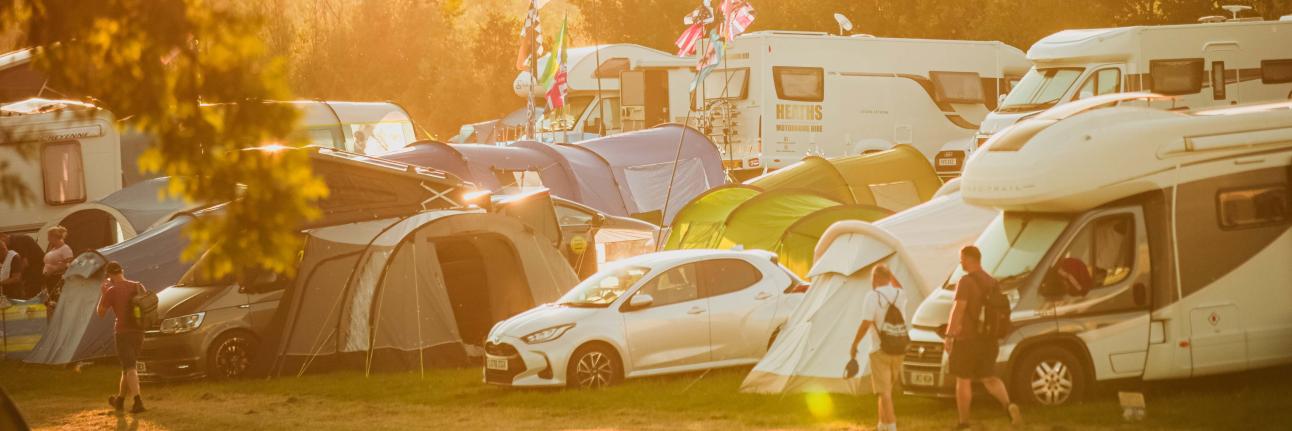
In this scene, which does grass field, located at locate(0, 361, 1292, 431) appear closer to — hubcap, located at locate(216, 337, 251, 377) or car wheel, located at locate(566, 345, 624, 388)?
car wheel, located at locate(566, 345, 624, 388)

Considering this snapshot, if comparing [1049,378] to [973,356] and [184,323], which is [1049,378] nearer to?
[973,356]

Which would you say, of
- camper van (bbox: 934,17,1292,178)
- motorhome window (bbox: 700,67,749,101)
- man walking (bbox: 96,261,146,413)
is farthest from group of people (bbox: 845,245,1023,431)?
motorhome window (bbox: 700,67,749,101)

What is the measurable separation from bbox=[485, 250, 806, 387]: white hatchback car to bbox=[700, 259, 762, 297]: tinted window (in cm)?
1

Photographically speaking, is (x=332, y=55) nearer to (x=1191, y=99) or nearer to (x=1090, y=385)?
(x=1191, y=99)

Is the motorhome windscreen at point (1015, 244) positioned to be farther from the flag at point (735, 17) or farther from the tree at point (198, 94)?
the flag at point (735, 17)

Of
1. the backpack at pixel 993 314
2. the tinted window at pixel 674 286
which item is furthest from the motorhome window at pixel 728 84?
the backpack at pixel 993 314

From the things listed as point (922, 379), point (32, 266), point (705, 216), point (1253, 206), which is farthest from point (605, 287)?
point (32, 266)

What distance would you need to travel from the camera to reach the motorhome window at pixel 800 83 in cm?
3266

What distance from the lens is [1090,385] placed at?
1415cm

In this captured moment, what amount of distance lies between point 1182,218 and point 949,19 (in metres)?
29.3

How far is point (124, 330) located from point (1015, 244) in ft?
30.2

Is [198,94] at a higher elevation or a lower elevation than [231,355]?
higher

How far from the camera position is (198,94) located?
701 centimetres

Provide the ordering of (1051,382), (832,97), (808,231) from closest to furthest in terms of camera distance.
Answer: (1051,382) → (808,231) → (832,97)
